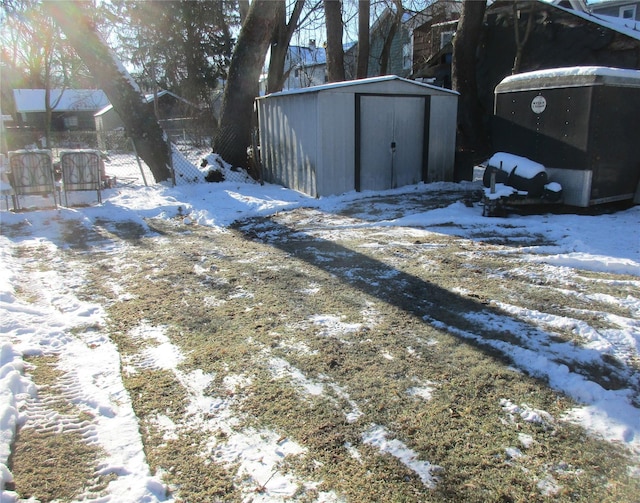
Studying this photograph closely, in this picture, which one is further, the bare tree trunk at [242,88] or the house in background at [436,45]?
the house in background at [436,45]

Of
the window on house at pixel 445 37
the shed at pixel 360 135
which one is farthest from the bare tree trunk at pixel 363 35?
the shed at pixel 360 135

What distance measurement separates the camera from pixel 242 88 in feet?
43.3

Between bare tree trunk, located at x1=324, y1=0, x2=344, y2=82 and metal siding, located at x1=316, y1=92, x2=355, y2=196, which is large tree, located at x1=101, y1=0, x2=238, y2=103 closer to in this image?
bare tree trunk, located at x1=324, y1=0, x2=344, y2=82

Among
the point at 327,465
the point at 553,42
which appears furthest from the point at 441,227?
→ the point at 553,42

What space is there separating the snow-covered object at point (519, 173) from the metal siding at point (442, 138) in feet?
11.1

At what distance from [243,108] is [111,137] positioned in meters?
18.5

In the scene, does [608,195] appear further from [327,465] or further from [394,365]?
[327,465]

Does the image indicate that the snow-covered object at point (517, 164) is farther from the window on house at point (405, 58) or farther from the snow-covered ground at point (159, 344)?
the window on house at point (405, 58)

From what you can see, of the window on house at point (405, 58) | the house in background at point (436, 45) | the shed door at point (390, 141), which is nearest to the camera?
the shed door at point (390, 141)

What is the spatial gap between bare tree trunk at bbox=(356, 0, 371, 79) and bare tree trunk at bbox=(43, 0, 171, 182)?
952 cm

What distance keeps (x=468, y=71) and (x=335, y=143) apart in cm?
621

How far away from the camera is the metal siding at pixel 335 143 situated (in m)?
10.3

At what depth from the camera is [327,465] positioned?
2.48 metres

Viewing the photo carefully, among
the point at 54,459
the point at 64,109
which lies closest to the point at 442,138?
the point at 54,459
